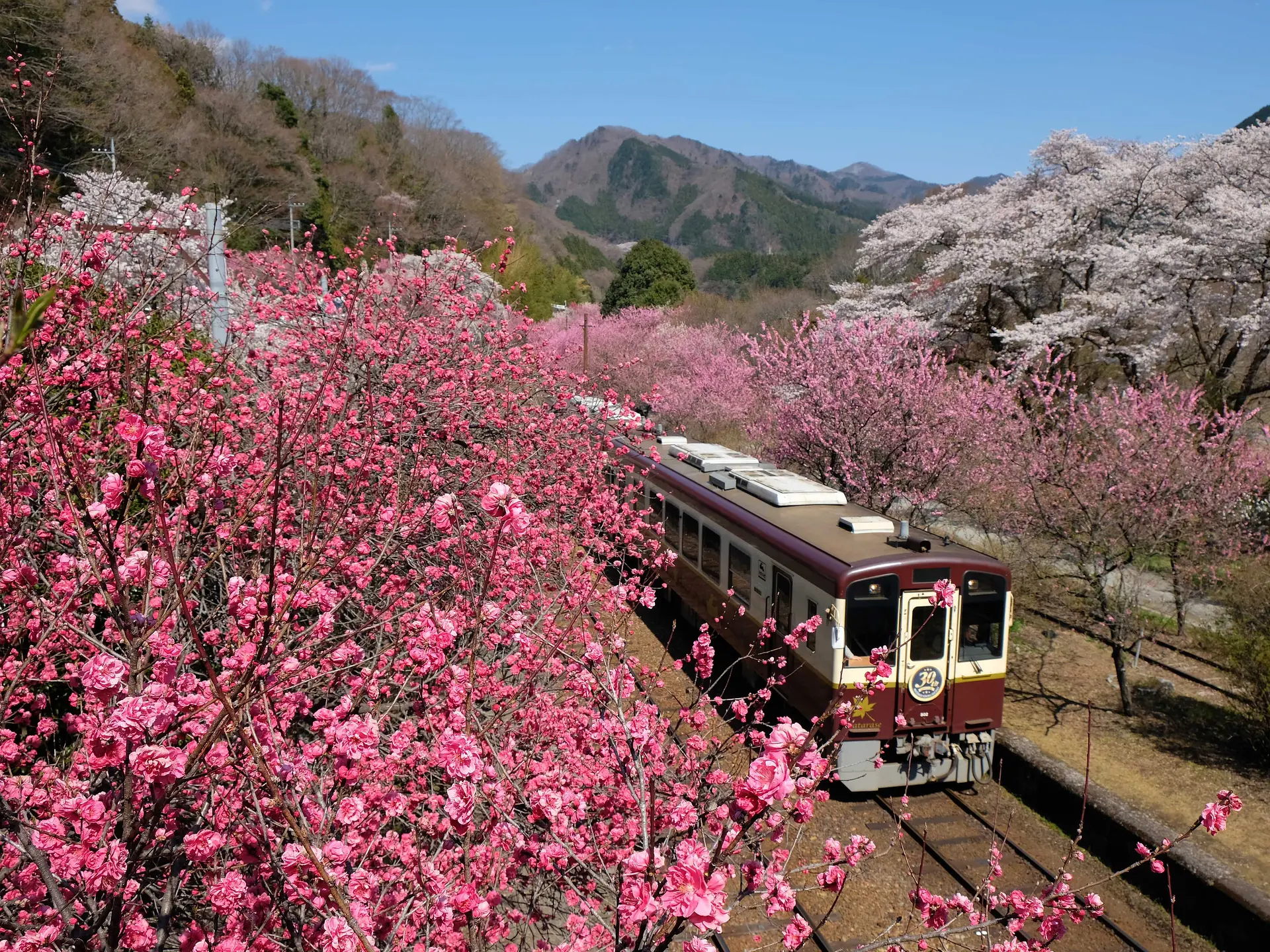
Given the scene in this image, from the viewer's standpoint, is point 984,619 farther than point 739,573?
No

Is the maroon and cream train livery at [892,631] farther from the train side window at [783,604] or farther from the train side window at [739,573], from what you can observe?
the train side window at [739,573]

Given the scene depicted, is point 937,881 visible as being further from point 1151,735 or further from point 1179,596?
point 1179,596

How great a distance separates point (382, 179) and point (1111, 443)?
41.6m

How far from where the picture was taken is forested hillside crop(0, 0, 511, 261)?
73.4 feet

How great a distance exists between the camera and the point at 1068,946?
6.55 metres

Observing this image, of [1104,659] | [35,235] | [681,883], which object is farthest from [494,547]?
[1104,659]

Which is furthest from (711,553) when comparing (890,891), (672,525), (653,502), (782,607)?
(890,891)

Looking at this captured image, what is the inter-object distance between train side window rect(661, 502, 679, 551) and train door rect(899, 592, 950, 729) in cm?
486

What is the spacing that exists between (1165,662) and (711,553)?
6856 millimetres

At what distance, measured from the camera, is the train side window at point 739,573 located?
33.0 ft

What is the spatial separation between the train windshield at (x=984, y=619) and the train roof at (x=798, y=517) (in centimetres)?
18

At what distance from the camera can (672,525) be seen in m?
12.9

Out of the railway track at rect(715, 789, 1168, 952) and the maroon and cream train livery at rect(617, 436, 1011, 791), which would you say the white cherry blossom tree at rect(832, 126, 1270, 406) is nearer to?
the maroon and cream train livery at rect(617, 436, 1011, 791)

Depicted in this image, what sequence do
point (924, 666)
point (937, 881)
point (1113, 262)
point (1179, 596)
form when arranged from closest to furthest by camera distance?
point (937, 881) → point (924, 666) → point (1179, 596) → point (1113, 262)
